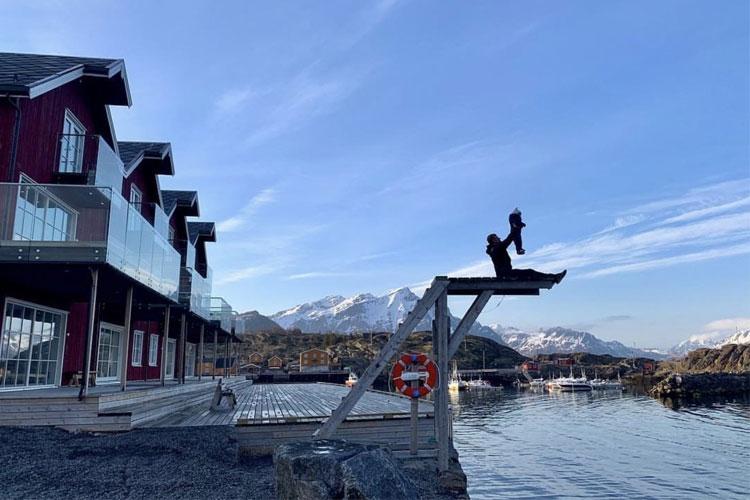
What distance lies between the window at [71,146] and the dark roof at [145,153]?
3.76 meters

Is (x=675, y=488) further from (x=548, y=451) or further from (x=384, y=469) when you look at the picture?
(x=384, y=469)

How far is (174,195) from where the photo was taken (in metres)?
28.4

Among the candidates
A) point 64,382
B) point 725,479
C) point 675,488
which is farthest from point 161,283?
point 725,479

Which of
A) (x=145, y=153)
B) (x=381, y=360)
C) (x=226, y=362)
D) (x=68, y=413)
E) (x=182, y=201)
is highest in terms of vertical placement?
(x=145, y=153)

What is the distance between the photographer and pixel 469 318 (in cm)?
912

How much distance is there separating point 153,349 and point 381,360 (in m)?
22.5

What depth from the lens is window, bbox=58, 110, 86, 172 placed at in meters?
15.8

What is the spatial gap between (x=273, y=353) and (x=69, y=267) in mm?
96867

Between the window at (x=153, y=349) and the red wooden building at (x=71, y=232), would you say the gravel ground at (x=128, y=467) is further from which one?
the window at (x=153, y=349)

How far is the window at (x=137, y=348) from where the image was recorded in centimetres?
2450

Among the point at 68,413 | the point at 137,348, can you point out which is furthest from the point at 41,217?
the point at 137,348

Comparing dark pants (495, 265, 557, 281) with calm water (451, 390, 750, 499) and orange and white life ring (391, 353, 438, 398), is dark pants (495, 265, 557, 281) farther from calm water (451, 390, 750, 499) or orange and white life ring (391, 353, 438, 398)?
calm water (451, 390, 750, 499)

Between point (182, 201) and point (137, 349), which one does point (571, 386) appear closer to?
point (182, 201)

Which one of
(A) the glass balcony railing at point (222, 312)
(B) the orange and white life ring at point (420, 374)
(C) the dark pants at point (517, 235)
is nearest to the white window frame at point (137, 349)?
(A) the glass balcony railing at point (222, 312)
